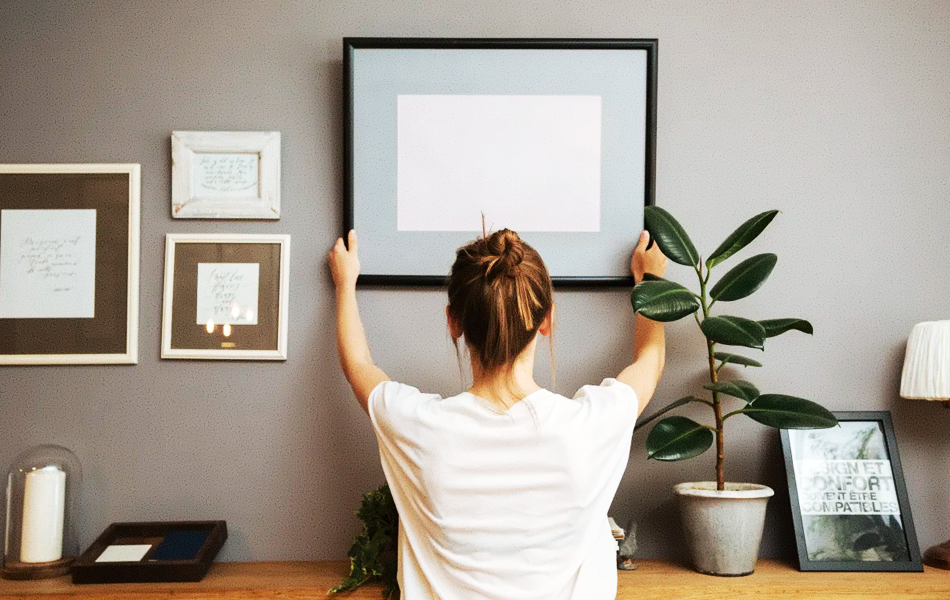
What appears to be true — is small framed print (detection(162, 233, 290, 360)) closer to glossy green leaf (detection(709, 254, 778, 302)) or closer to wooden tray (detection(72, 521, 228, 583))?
wooden tray (detection(72, 521, 228, 583))

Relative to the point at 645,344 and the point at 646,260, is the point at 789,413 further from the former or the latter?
the point at 646,260

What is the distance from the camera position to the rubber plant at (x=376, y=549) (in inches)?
58.8

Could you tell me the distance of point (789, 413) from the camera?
1.52m

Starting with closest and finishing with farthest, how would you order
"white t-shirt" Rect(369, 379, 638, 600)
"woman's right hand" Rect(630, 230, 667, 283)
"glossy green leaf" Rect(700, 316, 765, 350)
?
"white t-shirt" Rect(369, 379, 638, 600) < "glossy green leaf" Rect(700, 316, 765, 350) < "woman's right hand" Rect(630, 230, 667, 283)

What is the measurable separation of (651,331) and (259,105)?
A: 1.05m

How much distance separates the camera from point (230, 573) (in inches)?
63.9

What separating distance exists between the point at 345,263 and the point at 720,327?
0.82 metres

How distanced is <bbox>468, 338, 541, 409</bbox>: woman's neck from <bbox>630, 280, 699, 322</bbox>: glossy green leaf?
293 millimetres

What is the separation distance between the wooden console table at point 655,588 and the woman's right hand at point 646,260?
2.15 ft

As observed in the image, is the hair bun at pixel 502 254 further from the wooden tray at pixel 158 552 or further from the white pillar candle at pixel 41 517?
the white pillar candle at pixel 41 517

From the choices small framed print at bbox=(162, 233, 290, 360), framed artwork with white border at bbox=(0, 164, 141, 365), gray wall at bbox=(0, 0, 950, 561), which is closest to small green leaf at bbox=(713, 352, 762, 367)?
gray wall at bbox=(0, 0, 950, 561)

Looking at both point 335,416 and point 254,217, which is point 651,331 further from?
point 254,217

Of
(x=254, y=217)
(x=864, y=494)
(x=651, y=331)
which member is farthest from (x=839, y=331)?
(x=254, y=217)

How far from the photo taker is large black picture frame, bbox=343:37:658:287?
176 centimetres
